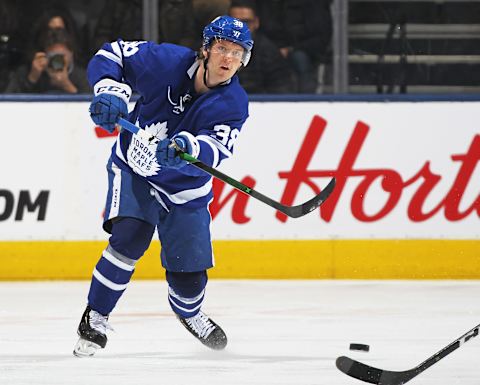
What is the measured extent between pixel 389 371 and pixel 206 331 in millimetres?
949

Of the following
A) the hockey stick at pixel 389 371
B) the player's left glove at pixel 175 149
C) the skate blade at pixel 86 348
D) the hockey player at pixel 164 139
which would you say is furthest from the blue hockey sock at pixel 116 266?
the hockey stick at pixel 389 371

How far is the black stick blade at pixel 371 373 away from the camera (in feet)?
11.9

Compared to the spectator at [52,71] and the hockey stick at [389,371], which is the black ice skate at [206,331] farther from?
the spectator at [52,71]

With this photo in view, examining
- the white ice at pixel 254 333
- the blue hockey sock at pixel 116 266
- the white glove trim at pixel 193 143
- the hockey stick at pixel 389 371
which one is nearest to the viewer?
the hockey stick at pixel 389 371

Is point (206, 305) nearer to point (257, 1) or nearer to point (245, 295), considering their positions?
point (245, 295)

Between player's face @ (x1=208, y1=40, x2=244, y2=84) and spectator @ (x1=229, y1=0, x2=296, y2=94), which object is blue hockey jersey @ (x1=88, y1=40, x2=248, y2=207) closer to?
player's face @ (x1=208, y1=40, x2=244, y2=84)

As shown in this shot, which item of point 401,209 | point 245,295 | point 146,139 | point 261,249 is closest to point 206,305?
point 245,295

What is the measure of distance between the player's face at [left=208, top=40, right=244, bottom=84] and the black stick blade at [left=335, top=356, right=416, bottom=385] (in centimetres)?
98

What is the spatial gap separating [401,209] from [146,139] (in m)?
2.60

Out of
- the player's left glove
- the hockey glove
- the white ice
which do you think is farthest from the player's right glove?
the white ice

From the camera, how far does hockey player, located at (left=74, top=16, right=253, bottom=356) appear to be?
4172 mm

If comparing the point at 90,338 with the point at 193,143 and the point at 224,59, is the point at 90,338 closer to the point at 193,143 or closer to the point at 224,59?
the point at 193,143

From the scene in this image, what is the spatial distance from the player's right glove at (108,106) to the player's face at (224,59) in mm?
276

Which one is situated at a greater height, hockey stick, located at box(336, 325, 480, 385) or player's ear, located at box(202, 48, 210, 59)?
player's ear, located at box(202, 48, 210, 59)
